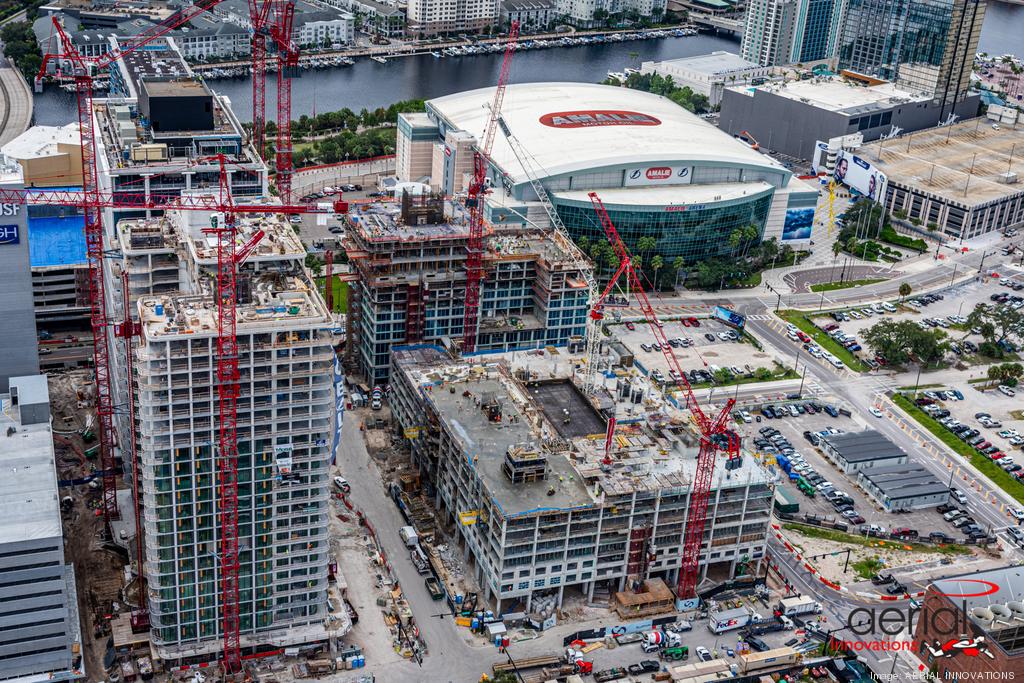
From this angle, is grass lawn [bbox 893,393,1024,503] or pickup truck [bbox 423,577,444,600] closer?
pickup truck [bbox 423,577,444,600]

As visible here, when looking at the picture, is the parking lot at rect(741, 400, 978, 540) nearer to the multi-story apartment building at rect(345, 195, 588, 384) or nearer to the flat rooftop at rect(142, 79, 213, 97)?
the multi-story apartment building at rect(345, 195, 588, 384)

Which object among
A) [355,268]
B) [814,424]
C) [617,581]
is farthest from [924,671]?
[355,268]

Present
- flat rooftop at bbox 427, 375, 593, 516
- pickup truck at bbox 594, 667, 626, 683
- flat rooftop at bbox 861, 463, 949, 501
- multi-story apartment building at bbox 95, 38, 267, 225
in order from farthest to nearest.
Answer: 1. flat rooftop at bbox 861, 463, 949, 501
2. multi-story apartment building at bbox 95, 38, 267, 225
3. flat rooftop at bbox 427, 375, 593, 516
4. pickup truck at bbox 594, 667, 626, 683

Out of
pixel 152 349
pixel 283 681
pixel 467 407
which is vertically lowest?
pixel 283 681

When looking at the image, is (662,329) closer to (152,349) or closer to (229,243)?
(229,243)

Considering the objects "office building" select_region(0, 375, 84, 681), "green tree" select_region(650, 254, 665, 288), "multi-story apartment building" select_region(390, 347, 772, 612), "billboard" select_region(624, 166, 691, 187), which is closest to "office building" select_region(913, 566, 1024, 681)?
"multi-story apartment building" select_region(390, 347, 772, 612)

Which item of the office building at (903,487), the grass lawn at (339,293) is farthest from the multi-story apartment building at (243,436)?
the office building at (903,487)

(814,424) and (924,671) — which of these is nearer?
(924,671)
